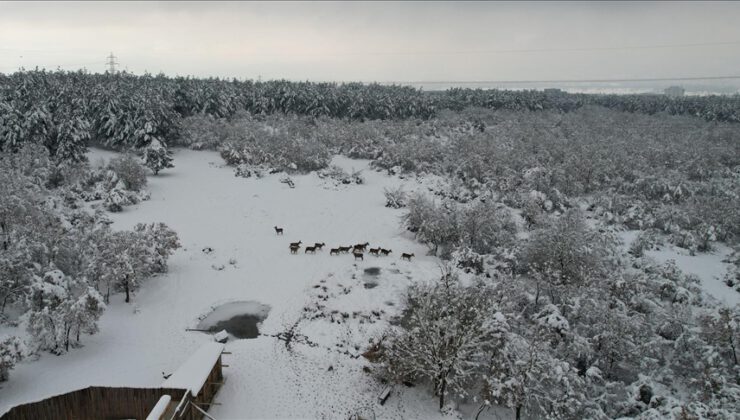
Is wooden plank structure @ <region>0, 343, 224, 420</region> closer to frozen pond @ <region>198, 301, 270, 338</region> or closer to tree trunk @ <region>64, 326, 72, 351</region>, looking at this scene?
tree trunk @ <region>64, 326, 72, 351</region>

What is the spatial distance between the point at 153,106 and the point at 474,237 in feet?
132

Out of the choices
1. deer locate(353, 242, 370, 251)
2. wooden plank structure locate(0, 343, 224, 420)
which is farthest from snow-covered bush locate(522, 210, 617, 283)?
wooden plank structure locate(0, 343, 224, 420)

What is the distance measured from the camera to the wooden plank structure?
14.2m

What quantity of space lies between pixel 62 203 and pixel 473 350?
32406 mm

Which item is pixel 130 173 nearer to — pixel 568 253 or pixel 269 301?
pixel 269 301

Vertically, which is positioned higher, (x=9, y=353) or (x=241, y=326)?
(x=9, y=353)

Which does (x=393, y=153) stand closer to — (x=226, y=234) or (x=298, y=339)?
(x=226, y=234)

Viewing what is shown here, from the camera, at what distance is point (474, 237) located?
101ft

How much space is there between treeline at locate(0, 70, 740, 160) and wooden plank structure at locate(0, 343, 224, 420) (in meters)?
33.8

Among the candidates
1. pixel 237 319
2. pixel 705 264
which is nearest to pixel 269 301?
pixel 237 319

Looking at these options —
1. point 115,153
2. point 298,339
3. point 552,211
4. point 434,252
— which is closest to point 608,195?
point 552,211

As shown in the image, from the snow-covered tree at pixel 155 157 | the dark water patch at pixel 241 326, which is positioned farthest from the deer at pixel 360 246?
the snow-covered tree at pixel 155 157

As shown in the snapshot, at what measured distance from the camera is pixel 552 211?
39188mm

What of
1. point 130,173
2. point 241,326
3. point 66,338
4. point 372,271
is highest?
point 130,173
